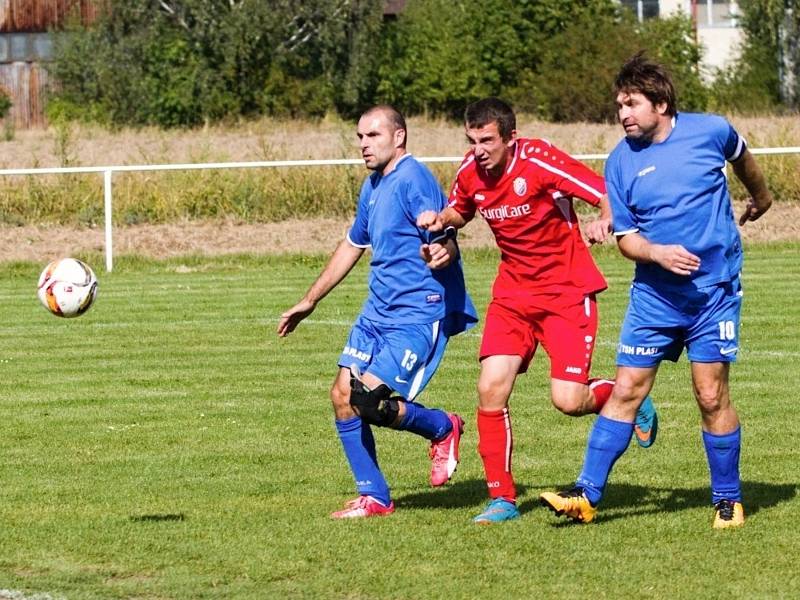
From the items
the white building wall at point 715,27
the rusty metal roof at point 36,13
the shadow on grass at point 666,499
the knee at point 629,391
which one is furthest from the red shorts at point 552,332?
the white building wall at point 715,27

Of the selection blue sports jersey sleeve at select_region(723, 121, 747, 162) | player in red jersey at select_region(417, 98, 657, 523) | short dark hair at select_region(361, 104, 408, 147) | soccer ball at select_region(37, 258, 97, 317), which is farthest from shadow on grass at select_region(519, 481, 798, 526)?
soccer ball at select_region(37, 258, 97, 317)

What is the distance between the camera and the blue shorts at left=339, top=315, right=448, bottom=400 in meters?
7.57

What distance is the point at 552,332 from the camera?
751 centimetres

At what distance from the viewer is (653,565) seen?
21.0 ft

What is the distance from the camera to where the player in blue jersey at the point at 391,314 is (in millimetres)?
7570

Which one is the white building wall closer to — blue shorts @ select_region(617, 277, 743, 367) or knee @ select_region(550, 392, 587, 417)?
knee @ select_region(550, 392, 587, 417)

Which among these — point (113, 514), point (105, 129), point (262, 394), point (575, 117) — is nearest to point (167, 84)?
point (105, 129)

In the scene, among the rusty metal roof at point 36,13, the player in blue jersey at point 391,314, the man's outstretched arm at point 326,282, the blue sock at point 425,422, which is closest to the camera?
the player in blue jersey at point 391,314

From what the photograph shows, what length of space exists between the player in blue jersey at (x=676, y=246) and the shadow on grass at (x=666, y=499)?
31 centimetres

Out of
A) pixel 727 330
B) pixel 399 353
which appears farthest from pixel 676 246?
pixel 399 353

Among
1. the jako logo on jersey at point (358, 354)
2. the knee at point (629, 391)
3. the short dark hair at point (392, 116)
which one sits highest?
the short dark hair at point (392, 116)

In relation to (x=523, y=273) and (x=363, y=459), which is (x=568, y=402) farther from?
(x=363, y=459)

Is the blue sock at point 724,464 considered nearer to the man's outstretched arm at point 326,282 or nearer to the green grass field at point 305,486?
the green grass field at point 305,486

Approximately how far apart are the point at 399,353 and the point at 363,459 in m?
0.56
